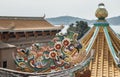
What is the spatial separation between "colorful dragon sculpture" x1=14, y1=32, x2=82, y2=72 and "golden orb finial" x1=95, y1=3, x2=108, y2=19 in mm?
3431

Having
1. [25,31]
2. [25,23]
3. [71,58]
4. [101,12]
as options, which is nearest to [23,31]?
[25,31]

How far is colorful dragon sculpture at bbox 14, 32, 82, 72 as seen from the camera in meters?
12.6

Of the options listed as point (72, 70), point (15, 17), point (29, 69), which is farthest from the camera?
point (15, 17)

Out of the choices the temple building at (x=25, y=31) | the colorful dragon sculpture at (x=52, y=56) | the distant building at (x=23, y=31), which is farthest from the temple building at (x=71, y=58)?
the temple building at (x=25, y=31)

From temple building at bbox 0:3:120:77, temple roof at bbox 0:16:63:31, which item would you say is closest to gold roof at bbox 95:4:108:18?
temple building at bbox 0:3:120:77

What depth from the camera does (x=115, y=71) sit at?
1430 cm

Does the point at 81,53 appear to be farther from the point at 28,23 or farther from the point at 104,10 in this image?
the point at 28,23

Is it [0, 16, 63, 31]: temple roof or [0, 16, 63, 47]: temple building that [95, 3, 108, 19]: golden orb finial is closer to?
[0, 16, 63, 47]: temple building

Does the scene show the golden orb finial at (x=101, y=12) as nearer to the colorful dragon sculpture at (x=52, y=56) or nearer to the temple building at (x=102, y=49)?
the temple building at (x=102, y=49)

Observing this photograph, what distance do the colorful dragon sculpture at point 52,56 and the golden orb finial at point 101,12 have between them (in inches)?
135

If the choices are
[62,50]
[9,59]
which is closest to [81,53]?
[62,50]

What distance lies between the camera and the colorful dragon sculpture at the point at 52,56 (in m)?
12.6

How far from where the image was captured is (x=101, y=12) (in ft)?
53.4

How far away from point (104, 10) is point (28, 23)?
7.66 meters
